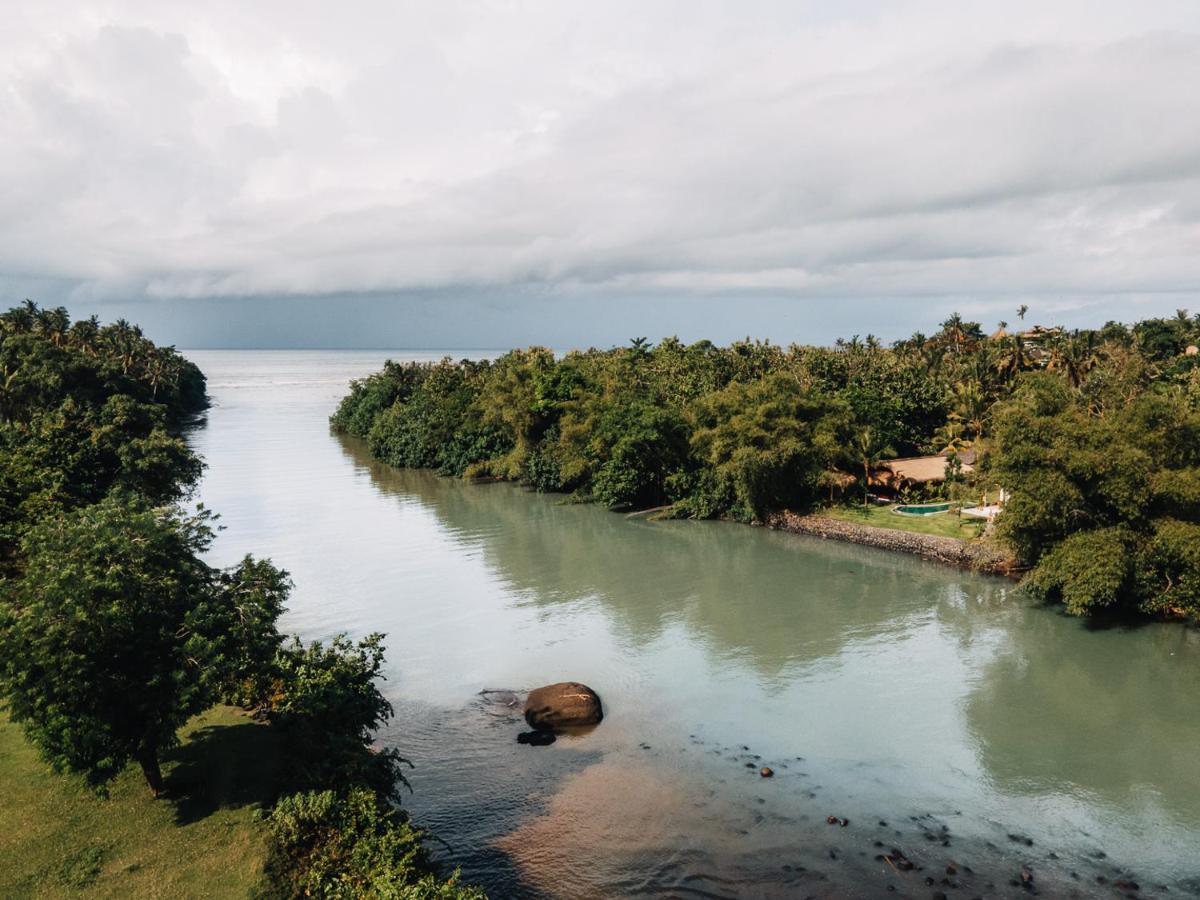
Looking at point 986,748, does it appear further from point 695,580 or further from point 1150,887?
point 695,580

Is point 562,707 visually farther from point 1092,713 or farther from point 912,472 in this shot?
point 912,472

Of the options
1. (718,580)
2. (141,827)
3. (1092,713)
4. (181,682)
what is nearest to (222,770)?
(141,827)

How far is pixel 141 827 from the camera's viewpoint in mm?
17500

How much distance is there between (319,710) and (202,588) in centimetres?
377

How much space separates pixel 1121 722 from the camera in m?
27.1

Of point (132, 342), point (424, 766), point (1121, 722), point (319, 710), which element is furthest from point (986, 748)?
point (132, 342)

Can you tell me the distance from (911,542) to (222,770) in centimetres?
3677

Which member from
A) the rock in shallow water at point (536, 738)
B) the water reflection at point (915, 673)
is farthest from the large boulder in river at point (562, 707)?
the water reflection at point (915, 673)

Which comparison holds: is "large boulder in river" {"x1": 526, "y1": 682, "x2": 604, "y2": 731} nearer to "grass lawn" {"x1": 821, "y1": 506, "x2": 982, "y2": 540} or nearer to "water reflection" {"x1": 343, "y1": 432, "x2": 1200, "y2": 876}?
"water reflection" {"x1": 343, "y1": 432, "x2": 1200, "y2": 876}

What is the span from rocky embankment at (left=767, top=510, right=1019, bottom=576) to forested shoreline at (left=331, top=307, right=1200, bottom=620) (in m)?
1.61

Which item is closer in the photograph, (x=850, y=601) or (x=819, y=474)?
(x=850, y=601)

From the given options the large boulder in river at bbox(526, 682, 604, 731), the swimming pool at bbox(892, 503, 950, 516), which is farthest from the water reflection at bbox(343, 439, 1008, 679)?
the large boulder in river at bbox(526, 682, 604, 731)

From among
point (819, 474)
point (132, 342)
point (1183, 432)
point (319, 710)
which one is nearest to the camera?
point (319, 710)

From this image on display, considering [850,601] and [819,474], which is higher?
[819,474]
